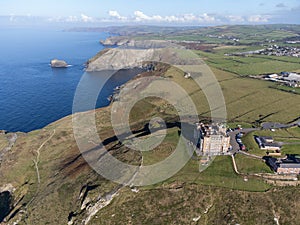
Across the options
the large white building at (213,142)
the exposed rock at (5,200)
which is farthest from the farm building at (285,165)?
the exposed rock at (5,200)

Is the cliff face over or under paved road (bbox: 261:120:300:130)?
under

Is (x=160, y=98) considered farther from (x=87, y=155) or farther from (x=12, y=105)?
(x=12, y=105)

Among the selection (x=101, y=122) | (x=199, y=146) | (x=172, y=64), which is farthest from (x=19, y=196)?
(x=172, y=64)

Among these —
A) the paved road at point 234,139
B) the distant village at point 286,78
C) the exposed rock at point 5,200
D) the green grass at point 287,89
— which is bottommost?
the exposed rock at point 5,200

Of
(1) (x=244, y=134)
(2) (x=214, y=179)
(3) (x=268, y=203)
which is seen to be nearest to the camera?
(3) (x=268, y=203)

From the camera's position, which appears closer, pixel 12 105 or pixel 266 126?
pixel 266 126

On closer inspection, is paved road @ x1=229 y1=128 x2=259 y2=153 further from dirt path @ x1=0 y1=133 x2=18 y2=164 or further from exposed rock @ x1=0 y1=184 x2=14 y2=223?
dirt path @ x1=0 y1=133 x2=18 y2=164

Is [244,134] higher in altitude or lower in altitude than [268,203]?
higher

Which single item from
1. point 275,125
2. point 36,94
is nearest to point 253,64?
point 275,125

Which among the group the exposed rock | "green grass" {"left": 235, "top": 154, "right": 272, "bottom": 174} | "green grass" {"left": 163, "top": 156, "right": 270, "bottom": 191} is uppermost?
"green grass" {"left": 235, "top": 154, "right": 272, "bottom": 174}

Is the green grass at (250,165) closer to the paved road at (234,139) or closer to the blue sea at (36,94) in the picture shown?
the paved road at (234,139)

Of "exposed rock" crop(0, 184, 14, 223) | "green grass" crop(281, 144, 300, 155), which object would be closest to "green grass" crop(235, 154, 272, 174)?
"green grass" crop(281, 144, 300, 155)
